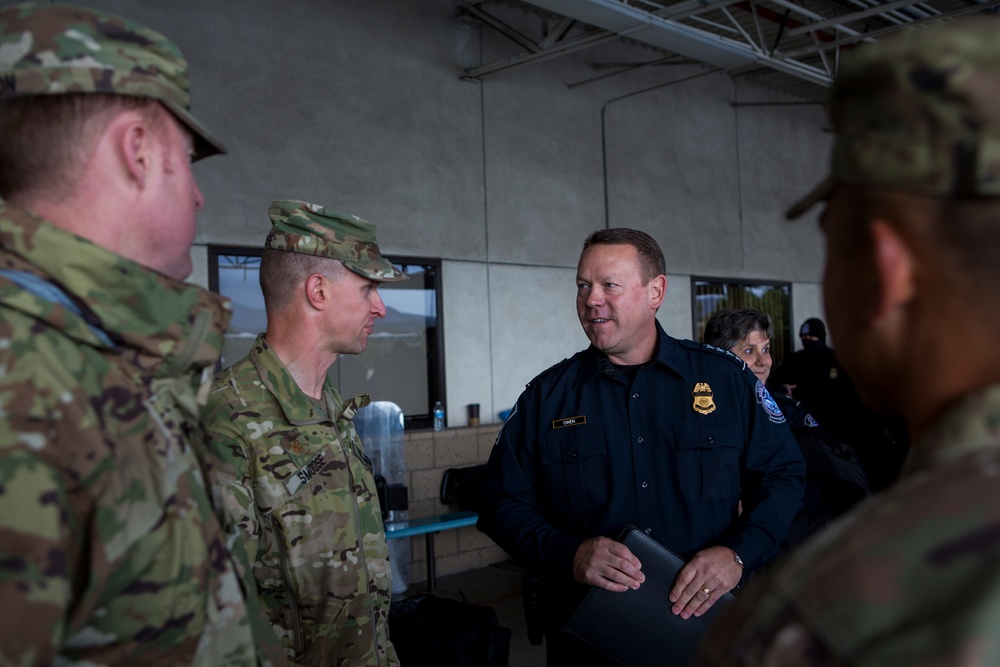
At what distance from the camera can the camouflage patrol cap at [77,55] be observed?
1.04m

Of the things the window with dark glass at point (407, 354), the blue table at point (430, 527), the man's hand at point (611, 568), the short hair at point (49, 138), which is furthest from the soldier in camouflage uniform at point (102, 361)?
the window with dark glass at point (407, 354)

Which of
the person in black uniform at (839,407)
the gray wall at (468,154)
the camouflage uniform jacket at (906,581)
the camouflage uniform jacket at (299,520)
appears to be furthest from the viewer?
the gray wall at (468,154)

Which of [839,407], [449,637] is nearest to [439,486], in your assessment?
[839,407]

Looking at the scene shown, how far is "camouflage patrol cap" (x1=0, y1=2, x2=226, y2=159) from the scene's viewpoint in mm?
1043

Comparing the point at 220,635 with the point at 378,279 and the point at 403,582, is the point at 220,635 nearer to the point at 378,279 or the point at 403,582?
the point at 378,279

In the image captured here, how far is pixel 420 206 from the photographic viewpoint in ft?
21.0

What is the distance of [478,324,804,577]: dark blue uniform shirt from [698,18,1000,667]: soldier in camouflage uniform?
5.17 feet

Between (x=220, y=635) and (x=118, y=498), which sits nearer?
(x=118, y=498)

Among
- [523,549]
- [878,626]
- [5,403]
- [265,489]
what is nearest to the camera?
[878,626]

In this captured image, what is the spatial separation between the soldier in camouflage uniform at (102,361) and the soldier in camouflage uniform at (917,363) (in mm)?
693

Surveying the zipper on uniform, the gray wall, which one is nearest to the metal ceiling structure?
the gray wall

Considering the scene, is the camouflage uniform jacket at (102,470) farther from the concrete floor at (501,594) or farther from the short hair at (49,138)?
the concrete floor at (501,594)

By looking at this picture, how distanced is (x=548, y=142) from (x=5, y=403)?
681 cm

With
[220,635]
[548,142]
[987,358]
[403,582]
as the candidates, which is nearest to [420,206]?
[548,142]
